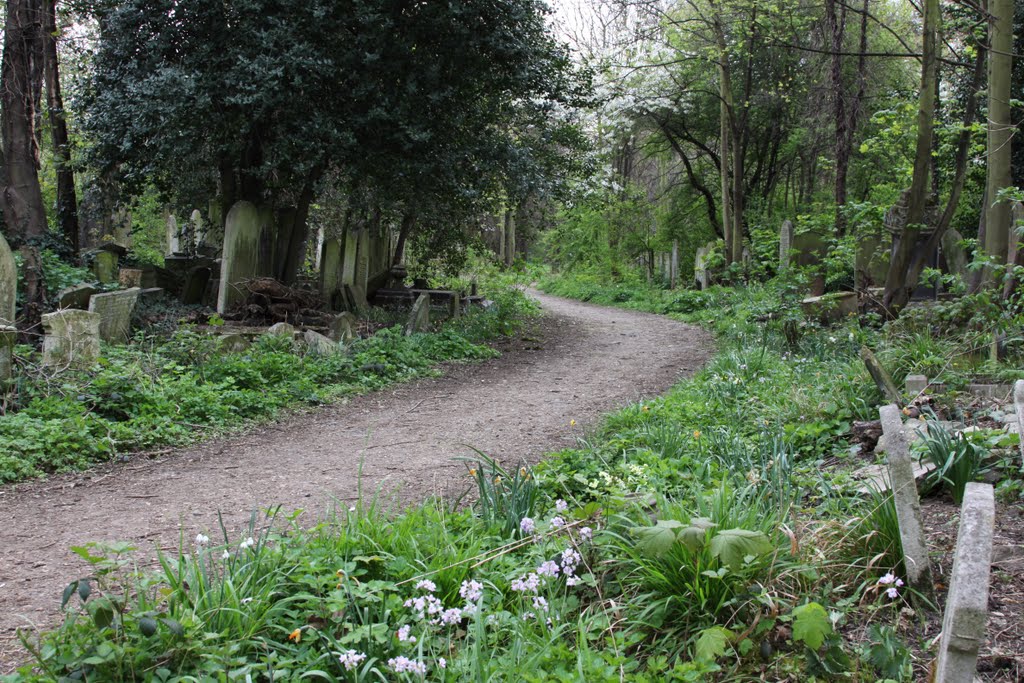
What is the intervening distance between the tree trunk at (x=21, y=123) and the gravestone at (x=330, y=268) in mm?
3972

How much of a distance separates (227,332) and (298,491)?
510cm

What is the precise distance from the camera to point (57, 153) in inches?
489

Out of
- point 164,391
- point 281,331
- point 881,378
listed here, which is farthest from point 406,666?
point 281,331

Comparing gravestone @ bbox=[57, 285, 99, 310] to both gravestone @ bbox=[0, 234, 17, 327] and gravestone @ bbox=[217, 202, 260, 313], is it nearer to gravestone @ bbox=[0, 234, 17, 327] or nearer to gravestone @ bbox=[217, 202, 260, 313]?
gravestone @ bbox=[0, 234, 17, 327]

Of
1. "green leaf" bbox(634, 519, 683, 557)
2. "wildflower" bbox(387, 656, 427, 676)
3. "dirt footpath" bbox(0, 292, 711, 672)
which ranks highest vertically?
"green leaf" bbox(634, 519, 683, 557)

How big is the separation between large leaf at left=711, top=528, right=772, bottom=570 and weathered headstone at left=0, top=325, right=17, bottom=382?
578 centimetres

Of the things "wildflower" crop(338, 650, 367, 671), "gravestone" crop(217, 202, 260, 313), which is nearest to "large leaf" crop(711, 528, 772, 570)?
"wildflower" crop(338, 650, 367, 671)

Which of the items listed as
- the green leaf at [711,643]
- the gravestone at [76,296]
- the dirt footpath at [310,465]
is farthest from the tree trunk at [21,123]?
the green leaf at [711,643]

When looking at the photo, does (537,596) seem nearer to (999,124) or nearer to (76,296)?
(999,124)

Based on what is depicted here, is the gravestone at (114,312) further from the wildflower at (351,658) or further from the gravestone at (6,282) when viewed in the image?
the wildflower at (351,658)

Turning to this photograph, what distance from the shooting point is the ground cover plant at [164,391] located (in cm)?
558

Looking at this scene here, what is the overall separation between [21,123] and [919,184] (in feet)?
40.2

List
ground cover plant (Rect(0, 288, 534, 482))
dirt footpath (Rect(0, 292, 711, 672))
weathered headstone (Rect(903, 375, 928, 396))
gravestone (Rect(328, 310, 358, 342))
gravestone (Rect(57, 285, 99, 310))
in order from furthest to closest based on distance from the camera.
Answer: gravestone (Rect(328, 310, 358, 342)), gravestone (Rect(57, 285, 99, 310)), weathered headstone (Rect(903, 375, 928, 396)), ground cover plant (Rect(0, 288, 534, 482)), dirt footpath (Rect(0, 292, 711, 672))

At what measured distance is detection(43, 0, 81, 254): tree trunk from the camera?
12.4 metres
